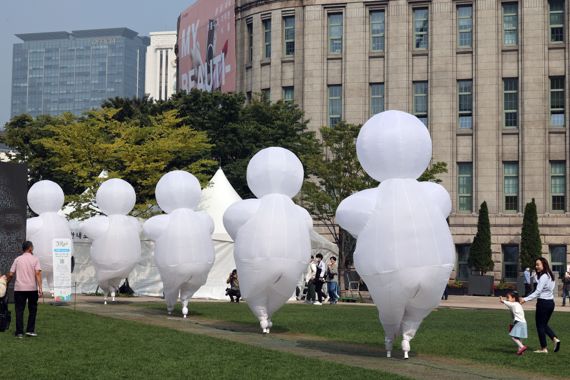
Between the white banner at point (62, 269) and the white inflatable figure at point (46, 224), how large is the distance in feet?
9.91

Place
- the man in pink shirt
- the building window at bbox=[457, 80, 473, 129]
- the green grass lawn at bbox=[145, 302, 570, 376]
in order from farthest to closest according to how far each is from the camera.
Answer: the building window at bbox=[457, 80, 473, 129], the man in pink shirt, the green grass lawn at bbox=[145, 302, 570, 376]

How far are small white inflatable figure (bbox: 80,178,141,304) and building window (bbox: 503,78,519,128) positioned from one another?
25.3 meters

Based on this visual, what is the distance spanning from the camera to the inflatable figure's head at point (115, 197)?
2908 centimetres

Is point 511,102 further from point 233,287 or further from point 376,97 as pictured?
point 233,287

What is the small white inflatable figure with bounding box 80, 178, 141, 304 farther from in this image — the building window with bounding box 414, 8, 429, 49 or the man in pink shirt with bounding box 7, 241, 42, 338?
the building window with bounding box 414, 8, 429, 49

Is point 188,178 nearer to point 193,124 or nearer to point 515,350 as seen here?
point 515,350

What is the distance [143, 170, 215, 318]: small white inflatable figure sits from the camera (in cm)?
2380

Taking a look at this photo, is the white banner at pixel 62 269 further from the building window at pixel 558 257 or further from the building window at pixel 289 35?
the building window at pixel 289 35


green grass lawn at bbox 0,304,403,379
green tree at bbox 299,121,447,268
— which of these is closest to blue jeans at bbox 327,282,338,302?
green tree at bbox 299,121,447,268

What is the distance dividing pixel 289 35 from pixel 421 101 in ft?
27.0

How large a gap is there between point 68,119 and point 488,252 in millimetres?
20227

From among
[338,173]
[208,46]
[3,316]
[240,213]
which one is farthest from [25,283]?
[208,46]

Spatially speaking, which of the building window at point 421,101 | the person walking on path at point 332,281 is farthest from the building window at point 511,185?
the person walking on path at point 332,281

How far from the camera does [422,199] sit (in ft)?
51.2
